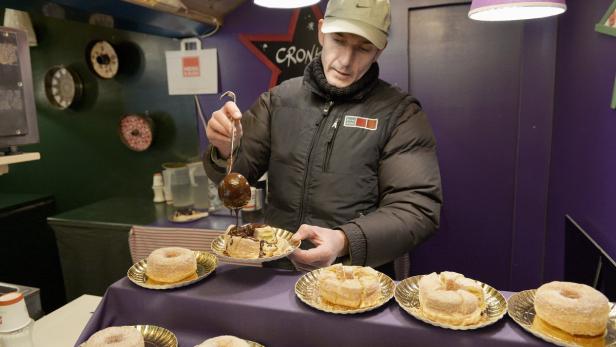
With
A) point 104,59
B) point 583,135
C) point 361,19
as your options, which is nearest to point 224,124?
point 361,19

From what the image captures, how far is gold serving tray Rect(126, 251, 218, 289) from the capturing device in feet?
4.02

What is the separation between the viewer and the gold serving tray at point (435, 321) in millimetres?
980

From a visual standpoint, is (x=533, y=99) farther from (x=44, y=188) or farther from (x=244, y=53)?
(x=44, y=188)

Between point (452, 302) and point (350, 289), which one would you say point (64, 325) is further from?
point (452, 302)

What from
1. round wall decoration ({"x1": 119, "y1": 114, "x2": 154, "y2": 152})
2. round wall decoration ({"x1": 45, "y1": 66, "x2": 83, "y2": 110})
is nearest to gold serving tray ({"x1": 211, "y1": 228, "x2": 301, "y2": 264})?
round wall decoration ({"x1": 119, "y1": 114, "x2": 154, "y2": 152})

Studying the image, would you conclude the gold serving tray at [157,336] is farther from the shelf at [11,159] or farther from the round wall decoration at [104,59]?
the round wall decoration at [104,59]

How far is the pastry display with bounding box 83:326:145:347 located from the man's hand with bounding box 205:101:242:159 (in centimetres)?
66

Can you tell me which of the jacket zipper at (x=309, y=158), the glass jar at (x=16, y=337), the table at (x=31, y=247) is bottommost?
the table at (x=31, y=247)

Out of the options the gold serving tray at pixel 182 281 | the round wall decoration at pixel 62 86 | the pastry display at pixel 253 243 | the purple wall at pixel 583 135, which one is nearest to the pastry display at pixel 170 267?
the gold serving tray at pixel 182 281

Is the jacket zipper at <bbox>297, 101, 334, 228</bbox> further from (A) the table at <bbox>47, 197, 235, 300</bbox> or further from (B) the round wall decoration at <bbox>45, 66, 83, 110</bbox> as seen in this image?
(B) the round wall decoration at <bbox>45, 66, 83, 110</bbox>

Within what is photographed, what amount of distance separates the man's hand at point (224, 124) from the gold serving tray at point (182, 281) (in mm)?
392

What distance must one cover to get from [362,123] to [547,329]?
3.31 ft

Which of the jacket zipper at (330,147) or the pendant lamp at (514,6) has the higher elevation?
the pendant lamp at (514,6)

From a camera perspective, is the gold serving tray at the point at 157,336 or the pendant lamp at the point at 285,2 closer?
the gold serving tray at the point at 157,336
